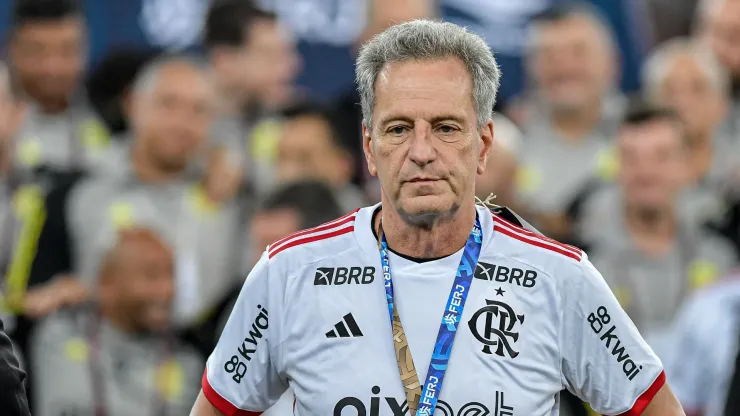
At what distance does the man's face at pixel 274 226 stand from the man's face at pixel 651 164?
7.36 ft

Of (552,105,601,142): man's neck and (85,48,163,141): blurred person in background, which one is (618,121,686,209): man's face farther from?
(85,48,163,141): blurred person in background

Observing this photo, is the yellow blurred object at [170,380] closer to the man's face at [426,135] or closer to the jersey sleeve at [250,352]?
the jersey sleeve at [250,352]

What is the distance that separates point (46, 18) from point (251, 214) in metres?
1.76

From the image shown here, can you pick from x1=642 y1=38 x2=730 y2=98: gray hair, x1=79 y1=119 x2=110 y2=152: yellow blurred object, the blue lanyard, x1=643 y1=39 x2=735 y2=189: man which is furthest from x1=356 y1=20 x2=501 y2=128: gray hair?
x1=642 y1=38 x2=730 y2=98: gray hair

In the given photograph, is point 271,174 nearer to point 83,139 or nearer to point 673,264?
point 83,139

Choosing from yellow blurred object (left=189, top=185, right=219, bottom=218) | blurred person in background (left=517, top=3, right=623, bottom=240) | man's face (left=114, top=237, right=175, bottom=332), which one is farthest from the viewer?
blurred person in background (left=517, top=3, right=623, bottom=240)

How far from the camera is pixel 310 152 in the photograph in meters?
8.59

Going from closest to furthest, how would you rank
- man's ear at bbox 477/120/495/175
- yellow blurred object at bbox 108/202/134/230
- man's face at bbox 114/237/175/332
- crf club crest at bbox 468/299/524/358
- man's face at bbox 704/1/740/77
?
crf club crest at bbox 468/299/524/358 → man's ear at bbox 477/120/495/175 → man's face at bbox 114/237/175/332 → yellow blurred object at bbox 108/202/134/230 → man's face at bbox 704/1/740/77

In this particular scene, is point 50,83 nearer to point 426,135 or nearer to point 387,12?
point 387,12

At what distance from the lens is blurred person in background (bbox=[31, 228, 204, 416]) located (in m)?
7.34

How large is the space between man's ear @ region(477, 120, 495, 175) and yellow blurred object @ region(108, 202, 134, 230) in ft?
13.1

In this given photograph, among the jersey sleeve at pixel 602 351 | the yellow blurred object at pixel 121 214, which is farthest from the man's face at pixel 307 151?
the jersey sleeve at pixel 602 351

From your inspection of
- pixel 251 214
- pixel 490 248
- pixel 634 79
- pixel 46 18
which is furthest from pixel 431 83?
pixel 634 79

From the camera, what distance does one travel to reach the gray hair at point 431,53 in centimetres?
415
